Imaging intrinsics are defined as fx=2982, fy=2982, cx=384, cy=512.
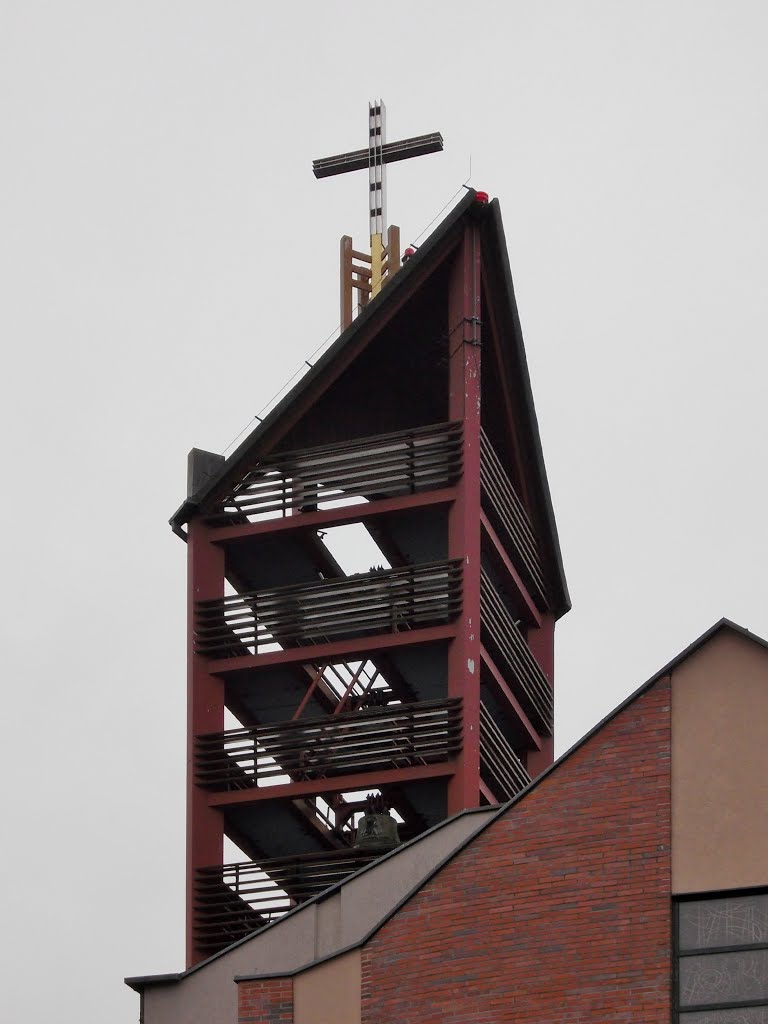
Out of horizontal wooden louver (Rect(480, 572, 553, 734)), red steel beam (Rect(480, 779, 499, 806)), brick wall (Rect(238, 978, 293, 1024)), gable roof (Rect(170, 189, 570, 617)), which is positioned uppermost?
gable roof (Rect(170, 189, 570, 617))

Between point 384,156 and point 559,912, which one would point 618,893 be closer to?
point 559,912

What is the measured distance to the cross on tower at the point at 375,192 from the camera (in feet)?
204

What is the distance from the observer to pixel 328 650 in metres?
55.4

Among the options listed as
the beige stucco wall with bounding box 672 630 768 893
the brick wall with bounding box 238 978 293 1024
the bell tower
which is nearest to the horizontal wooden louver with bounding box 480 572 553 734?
the bell tower

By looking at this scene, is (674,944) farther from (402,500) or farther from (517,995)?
(402,500)

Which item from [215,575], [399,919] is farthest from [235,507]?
[399,919]

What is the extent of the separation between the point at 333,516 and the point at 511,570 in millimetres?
4229

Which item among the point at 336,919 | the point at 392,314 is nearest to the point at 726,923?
the point at 336,919

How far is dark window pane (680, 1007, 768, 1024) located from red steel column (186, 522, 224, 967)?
70.3 feet

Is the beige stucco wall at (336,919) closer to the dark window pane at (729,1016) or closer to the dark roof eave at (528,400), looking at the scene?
the dark window pane at (729,1016)

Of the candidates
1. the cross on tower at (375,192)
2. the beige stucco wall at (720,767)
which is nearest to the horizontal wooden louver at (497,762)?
the cross on tower at (375,192)

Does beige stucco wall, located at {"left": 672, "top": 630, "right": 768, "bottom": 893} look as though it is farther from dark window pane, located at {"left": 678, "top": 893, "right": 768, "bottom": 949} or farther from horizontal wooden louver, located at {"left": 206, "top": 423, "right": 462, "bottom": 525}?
horizontal wooden louver, located at {"left": 206, "top": 423, "right": 462, "bottom": 525}

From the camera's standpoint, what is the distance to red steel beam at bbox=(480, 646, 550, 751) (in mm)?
55500

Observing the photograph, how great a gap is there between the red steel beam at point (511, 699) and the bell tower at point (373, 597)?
8 centimetres
